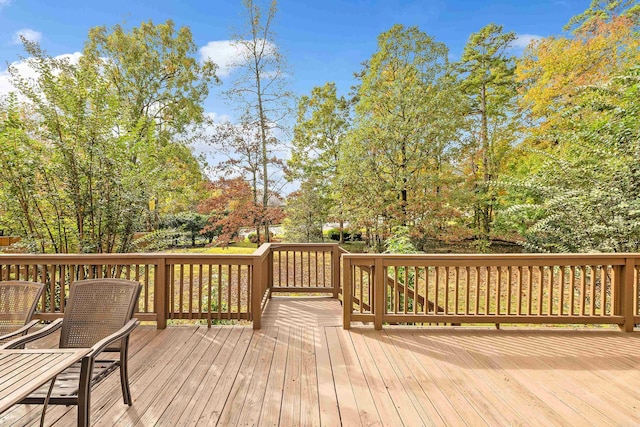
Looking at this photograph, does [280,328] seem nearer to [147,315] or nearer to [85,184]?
[147,315]

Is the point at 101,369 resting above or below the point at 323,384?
above

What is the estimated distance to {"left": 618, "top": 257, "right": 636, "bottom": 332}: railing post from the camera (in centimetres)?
328

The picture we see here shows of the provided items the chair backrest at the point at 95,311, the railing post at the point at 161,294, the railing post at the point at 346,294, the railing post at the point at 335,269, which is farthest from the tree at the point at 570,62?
the chair backrest at the point at 95,311

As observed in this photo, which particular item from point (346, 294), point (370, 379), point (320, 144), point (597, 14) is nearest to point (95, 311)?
point (370, 379)

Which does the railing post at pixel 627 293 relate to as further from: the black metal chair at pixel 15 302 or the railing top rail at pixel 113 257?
the black metal chair at pixel 15 302

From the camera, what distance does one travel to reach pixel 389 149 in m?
8.85

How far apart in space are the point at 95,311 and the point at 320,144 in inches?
405

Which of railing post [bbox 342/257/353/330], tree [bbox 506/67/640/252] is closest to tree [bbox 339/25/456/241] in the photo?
tree [bbox 506/67/640/252]

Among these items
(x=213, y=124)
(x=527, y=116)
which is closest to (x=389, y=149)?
(x=527, y=116)

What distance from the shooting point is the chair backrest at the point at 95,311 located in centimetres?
206

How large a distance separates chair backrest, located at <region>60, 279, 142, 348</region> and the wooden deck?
46 centimetres

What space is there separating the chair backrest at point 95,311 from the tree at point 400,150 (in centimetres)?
720

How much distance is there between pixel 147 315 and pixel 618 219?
6.31 metres

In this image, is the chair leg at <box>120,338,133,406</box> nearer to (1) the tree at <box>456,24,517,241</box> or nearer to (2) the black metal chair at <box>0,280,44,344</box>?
(2) the black metal chair at <box>0,280,44,344</box>
